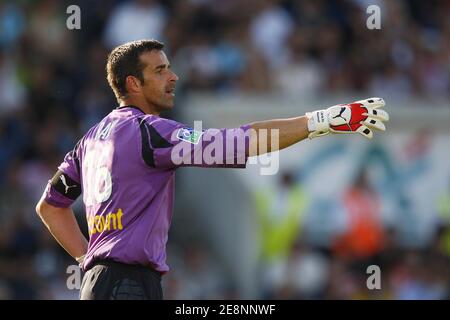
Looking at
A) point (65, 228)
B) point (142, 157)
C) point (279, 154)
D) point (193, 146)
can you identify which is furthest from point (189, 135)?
point (279, 154)

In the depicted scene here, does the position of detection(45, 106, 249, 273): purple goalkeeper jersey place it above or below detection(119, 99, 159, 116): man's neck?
below

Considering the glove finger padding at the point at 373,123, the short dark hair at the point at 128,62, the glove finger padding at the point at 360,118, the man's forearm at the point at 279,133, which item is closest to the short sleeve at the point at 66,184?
the short dark hair at the point at 128,62

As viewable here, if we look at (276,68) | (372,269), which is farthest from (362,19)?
(372,269)

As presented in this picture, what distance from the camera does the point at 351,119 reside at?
22.0 feet

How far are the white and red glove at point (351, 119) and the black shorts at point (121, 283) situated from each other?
4.36ft

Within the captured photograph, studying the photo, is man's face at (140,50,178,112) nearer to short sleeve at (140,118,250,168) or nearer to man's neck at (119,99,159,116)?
man's neck at (119,99,159,116)

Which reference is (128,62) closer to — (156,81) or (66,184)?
(156,81)

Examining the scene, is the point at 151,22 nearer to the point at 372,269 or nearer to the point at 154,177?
the point at 372,269

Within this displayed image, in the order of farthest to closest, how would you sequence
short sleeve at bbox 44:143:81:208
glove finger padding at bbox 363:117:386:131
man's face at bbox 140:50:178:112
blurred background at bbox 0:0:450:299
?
blurred background at bbox 0:0:450:299, short sleeve at bbox 44:143:81:208, man's face at bbox 140:50:178:112, glove finger padding at bbox 363:117:386:131

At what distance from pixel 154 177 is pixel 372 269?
306 inches

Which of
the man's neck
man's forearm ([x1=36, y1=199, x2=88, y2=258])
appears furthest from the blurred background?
the man's neck

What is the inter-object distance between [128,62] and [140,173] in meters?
0.79

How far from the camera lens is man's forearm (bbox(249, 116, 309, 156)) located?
669 cm

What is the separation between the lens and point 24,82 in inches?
609
